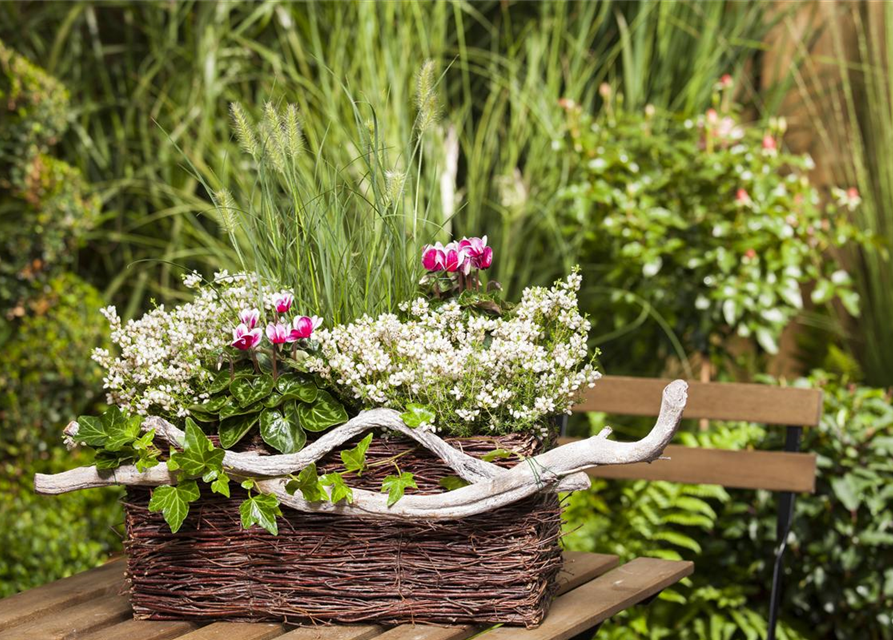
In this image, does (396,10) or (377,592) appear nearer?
(377,592)

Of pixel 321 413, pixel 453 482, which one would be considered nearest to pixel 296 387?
pixel 321 413

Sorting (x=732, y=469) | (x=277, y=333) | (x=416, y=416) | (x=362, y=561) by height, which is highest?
(x=277, y=333)

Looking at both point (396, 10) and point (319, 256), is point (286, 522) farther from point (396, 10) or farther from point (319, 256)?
point (396, 10)

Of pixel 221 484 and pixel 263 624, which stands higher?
pixel 221 484

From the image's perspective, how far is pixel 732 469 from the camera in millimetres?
2529

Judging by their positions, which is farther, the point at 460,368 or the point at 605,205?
the point at 605,205

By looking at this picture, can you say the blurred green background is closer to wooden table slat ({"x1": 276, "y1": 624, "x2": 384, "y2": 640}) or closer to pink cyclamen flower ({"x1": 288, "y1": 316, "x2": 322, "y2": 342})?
pink cyclamen flower ({"x1": 288, "y1": 316, "x2": 322, "y2": 342})

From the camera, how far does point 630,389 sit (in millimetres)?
2580

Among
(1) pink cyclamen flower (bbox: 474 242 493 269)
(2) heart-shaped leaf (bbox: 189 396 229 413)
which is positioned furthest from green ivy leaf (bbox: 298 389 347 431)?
(1) pink cyclamen flower (bbox: 474 242 493 269)

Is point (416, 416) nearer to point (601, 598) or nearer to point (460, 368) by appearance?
point (460, 368)

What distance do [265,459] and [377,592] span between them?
253mm

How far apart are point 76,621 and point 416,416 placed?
61cm

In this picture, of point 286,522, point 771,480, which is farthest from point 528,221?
point 286,522

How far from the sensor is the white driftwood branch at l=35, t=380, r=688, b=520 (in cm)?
144
